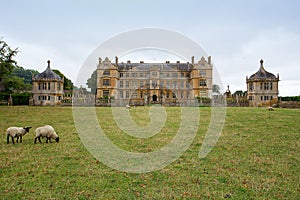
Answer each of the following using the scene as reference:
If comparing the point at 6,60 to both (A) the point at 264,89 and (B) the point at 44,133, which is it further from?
(A) the point at 264,89

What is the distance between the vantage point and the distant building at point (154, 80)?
4981cm

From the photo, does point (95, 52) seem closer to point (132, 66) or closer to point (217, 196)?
point (217, 196)

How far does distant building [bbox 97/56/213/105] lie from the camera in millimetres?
49812

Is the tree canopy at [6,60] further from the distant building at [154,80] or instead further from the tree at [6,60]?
the distant building at [154,80]

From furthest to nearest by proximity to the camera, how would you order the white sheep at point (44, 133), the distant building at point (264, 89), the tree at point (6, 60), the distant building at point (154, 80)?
the distant building at point (154, 80), the distant building at point (264, 89), the tree at point (6, 60), the white sheep at point (44, 133)

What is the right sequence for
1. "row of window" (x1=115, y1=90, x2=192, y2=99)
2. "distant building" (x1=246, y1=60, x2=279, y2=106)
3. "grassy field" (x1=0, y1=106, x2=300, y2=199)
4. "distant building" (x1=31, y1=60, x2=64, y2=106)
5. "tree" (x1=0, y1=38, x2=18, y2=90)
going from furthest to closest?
"row of window" (x1=115, y1=90, x2=192, y2=99)
"distant building" (x1=246, y1=60, x2=279, y2=106)
"distant building" (x1=31, y1=60, x2=64, y2=106)
"tree" (x1=0, y1=38, x2=18, y2=90)
"grassy field" (x1=0, y1=106, x2=300, y2=199)

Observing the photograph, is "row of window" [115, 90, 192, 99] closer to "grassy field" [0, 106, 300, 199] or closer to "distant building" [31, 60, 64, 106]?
"distant building" [31, 60, 64, 106]

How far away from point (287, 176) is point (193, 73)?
1849 inches

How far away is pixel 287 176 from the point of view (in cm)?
506

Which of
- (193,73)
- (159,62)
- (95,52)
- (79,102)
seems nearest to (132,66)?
(159,62)

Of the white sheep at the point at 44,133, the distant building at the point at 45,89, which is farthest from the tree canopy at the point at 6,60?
the white sheep at the point at 44,133

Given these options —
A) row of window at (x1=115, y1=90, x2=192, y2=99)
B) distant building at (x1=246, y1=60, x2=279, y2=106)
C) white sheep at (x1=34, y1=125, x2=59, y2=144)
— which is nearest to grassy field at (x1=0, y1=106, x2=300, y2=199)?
white sheep at (x1=34, y1=125, x2=59, y2=144)

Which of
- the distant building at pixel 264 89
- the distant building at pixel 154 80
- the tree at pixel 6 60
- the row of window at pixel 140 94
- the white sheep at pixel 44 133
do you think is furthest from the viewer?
the row of window at pixel 140 94

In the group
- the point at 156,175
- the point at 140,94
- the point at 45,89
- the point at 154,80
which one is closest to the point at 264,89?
the point at 154,80
